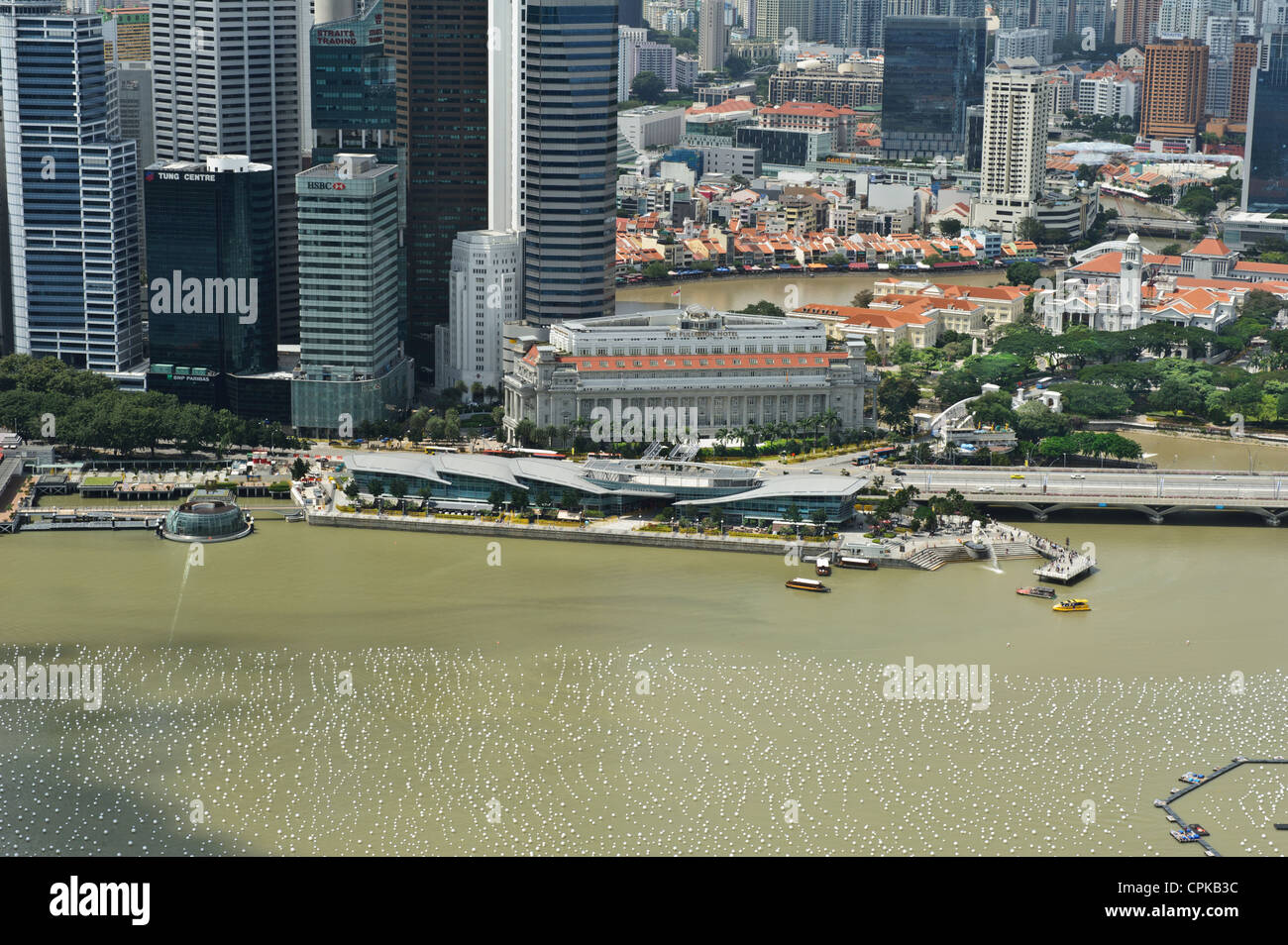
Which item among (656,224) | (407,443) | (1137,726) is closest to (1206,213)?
(656,224)

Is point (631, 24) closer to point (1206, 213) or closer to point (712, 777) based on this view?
point (1206, 213)

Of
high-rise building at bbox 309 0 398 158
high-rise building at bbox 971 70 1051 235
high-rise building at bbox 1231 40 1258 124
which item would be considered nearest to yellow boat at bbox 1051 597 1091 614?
high-rise building at bbox 309 0 398 158

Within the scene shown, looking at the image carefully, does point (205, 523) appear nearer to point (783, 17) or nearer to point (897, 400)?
point (897, 400)

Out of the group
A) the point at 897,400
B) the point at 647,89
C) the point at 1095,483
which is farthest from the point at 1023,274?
the point at 647,89

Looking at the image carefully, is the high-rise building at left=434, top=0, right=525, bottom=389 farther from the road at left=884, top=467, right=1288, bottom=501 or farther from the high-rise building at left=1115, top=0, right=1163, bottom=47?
the high-rise building at left=1115, top=0, right=1163, bottom=47

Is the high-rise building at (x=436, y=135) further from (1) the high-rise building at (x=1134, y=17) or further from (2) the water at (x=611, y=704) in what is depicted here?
(1) the high-rise building at (x=1134, y=17)

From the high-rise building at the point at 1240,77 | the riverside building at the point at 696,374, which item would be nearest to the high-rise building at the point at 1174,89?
the high-rise building at the point at 1240,77
